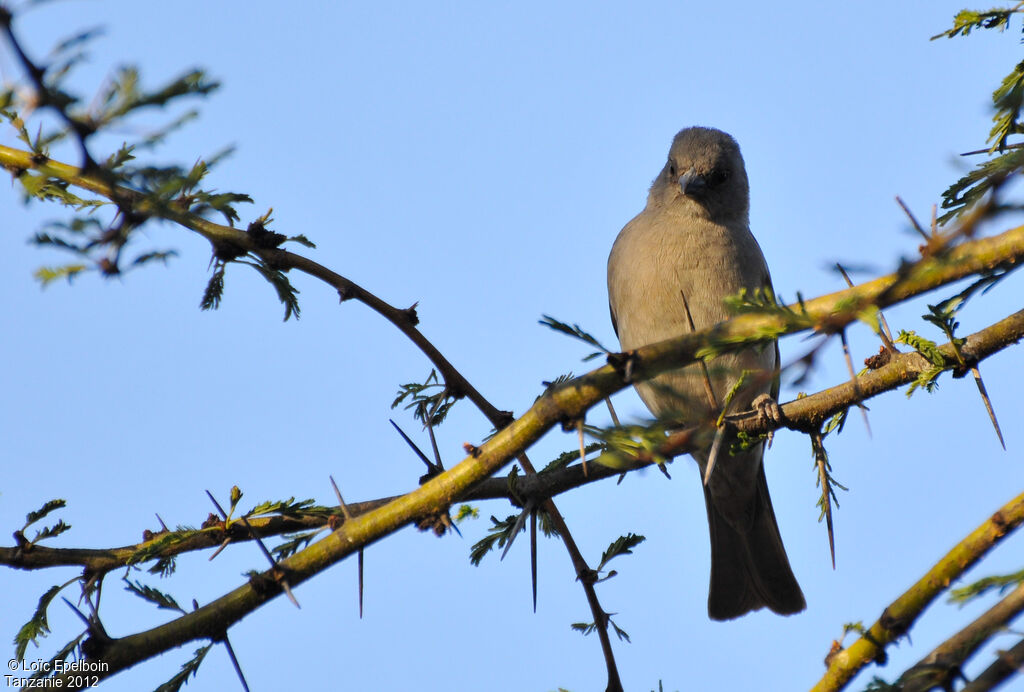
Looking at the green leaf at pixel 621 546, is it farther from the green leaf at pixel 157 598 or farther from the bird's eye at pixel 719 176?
the bird's eye at pixel 719 176

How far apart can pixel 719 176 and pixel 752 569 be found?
9.48 ft

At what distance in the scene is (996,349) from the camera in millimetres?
3713

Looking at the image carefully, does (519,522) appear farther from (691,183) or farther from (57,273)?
(691,183)

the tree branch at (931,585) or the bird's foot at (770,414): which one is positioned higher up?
the bird's foot at (770,414)

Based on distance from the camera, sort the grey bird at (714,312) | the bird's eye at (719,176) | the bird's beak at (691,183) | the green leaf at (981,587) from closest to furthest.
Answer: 1. the green leaf at (981,587)
2. the grey bird at (714,312)
3. the bird's beak at (691,183)
4. the bird's eye at (719,176)

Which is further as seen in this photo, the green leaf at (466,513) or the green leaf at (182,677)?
the green leaf at (466,513)

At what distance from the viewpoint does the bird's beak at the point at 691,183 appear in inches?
269

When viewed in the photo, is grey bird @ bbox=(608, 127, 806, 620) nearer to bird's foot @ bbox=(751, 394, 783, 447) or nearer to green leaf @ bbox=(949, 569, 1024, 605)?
bird's foot @ bbox=(751, 394, 783, 447)

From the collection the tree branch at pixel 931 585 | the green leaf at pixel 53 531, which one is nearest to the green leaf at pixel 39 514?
the green leaf at pixel 53 531

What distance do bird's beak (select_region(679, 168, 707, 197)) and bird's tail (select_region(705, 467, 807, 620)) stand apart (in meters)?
2.11

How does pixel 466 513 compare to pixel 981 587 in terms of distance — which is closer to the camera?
pixel 981 587

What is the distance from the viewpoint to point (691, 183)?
270 inches

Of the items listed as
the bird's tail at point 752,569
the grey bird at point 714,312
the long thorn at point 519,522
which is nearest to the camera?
the long thorn at point 519,522

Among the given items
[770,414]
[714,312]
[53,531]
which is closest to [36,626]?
[53,531]
